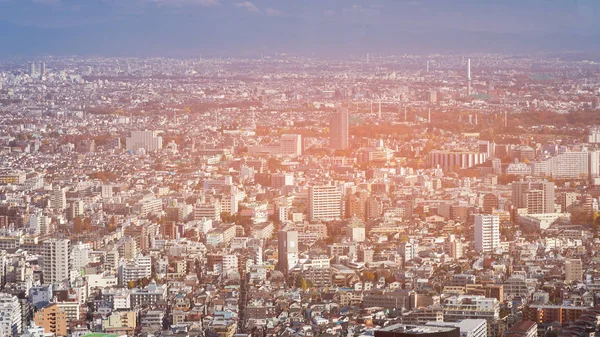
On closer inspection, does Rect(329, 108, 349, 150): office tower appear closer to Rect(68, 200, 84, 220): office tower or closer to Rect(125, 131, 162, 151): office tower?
Rect(125, 131, 162, 151): office tower

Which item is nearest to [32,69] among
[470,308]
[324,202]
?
[324,202]

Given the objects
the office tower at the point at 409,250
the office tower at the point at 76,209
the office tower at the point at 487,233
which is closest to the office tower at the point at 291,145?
the office tower at the point at 76,209

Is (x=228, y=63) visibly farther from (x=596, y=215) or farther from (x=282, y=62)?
(x=596, y=215)

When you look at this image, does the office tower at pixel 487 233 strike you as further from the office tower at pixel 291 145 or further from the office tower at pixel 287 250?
the office tower at pixel 291 145

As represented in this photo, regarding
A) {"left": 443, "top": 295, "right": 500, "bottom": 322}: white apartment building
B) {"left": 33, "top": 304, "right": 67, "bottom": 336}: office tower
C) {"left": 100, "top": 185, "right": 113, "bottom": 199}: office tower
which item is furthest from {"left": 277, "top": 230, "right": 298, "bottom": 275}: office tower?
{"left": 100, "top": 185, "right": 113, "bottom": 199}: office tower

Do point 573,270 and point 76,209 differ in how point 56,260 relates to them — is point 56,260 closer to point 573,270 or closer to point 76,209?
point 76,209

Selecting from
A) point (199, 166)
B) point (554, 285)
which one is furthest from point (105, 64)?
point (554, 285)
